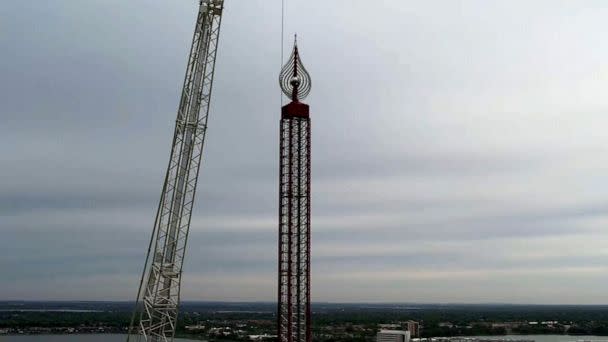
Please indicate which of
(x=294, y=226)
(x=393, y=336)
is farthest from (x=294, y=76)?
(x=393, y=336)

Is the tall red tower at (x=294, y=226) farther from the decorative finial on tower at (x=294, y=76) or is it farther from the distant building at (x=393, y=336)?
the distant building at (x=393, y=336)

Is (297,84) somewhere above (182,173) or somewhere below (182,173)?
above

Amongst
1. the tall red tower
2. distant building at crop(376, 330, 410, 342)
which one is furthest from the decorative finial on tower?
distant building at crop(376, 330, 410, 342)

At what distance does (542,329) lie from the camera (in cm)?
15950

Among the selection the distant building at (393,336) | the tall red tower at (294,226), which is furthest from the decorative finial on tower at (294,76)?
the distant building at (393,336)

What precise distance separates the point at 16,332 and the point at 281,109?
134 m

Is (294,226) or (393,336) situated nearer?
(294,226)

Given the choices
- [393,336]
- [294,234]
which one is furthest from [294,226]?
[393,336]

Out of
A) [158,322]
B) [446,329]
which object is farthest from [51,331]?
[158,322]

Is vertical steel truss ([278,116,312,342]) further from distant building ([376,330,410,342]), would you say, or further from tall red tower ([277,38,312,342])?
distant building ([376,330,410,342])

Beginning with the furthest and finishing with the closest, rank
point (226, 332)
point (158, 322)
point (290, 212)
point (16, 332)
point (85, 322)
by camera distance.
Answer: point (85, 322), point (16, 332), point (226, 332), point (290, 212), point (158, 322)

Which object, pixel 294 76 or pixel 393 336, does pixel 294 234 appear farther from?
pixel 393 336

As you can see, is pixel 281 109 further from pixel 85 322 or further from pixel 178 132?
pixel 85 322

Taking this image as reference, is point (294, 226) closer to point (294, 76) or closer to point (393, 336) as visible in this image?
point (294, 76)
